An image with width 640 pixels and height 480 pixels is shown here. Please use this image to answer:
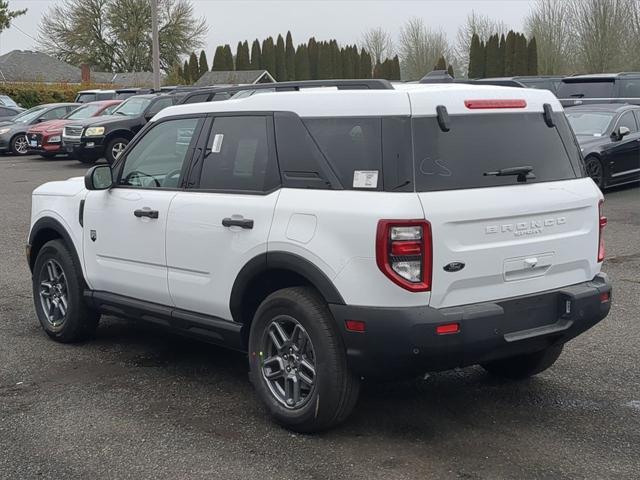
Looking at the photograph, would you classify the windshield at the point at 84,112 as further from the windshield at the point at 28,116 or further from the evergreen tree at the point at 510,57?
the evergreen tree at the point at 510,57

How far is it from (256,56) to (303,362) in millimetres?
67980

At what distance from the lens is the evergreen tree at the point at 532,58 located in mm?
52969

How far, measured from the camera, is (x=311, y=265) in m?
4.49

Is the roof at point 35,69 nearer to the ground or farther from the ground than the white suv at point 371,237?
farther from the ground

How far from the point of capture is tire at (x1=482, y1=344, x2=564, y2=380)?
5.48 meters

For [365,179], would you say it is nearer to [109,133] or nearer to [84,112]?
[109,133]

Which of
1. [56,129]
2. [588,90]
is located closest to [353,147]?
Result: [588,90]

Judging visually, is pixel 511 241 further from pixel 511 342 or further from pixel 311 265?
pixel 311 265

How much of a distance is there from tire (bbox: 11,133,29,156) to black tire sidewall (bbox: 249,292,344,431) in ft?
74.5

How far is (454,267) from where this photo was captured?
14.0ft

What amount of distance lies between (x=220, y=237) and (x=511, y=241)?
5.49 ft

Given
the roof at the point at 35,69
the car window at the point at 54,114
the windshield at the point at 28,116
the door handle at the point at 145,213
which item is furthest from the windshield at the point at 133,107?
the roof at the point at 35,69

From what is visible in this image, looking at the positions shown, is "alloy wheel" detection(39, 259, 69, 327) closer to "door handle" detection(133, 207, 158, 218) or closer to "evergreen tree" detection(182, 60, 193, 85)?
"door handle" detection(133, 207, 158, 218)

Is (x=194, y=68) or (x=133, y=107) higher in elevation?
(x=194, y=68)
